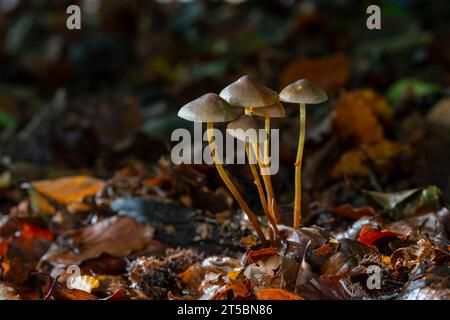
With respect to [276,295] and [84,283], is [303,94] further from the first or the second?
[84,283]

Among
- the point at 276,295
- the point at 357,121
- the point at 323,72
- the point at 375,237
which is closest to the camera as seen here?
the point at 276,295

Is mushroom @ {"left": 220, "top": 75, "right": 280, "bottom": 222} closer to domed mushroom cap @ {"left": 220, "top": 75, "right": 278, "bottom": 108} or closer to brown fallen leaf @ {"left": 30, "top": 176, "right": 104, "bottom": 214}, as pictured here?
domed mushroom cap @ {"left": 220, "top": 75, "right": 278, "bottom": 108}

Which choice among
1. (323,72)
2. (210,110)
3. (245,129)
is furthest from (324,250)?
(323,72)

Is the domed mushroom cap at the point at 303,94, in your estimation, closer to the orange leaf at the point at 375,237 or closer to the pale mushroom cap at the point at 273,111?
the pale mushroom cap at the point at 273,111

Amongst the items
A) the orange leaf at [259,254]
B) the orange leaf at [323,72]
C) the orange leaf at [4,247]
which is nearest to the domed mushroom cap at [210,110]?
the orange leaf at [259,254]

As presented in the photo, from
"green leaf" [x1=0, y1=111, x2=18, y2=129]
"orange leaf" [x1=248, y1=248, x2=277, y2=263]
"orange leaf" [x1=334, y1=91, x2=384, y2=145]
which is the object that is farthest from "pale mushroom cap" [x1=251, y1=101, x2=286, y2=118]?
"green leaf" [x1=0, y1=111, x2=18, y2=129]
